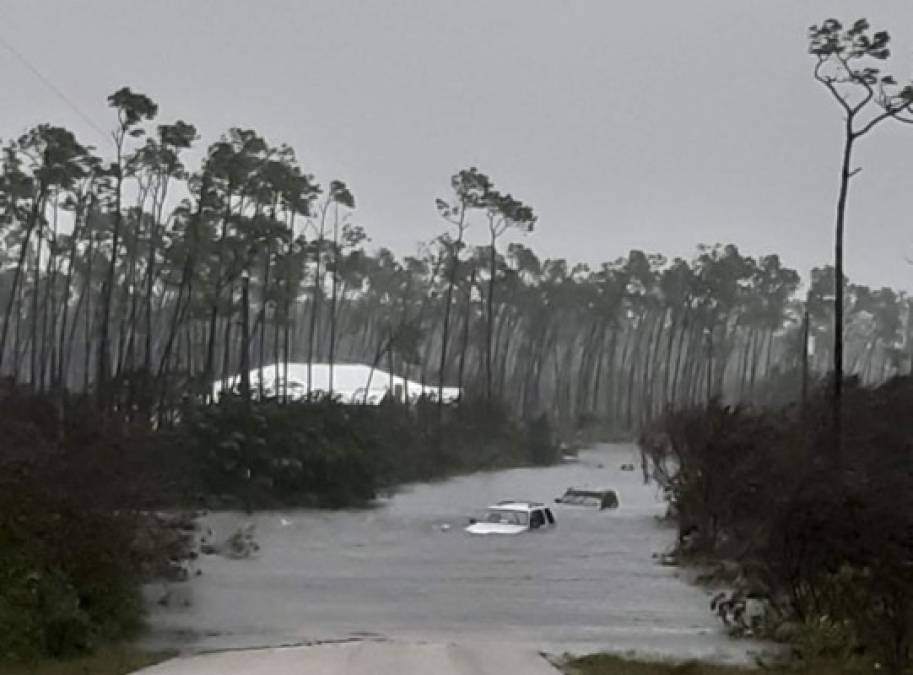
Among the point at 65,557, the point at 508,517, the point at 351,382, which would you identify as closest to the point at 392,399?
the point at 351,382

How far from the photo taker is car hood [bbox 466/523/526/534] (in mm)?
35594

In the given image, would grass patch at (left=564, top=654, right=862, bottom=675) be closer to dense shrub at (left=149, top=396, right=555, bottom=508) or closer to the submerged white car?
the submerged white car

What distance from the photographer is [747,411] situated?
3675 cm

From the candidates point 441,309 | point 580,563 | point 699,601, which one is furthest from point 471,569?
point 441,309

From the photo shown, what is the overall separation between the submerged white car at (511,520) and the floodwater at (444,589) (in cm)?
56

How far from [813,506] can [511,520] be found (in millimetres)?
18802

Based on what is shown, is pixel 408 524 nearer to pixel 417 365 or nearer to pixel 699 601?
pixel 699 601

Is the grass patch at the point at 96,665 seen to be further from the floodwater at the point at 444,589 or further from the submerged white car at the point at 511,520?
the submerged white car at the point at 511,520

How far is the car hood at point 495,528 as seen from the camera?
117 feet

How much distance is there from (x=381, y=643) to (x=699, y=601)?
8.60m

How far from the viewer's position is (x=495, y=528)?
3600cm

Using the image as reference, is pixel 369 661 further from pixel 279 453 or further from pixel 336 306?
pixel 336 306

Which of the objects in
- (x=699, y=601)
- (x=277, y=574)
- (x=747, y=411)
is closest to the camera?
(x=699, y=601)

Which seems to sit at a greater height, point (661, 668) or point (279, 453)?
point (279, 453)
